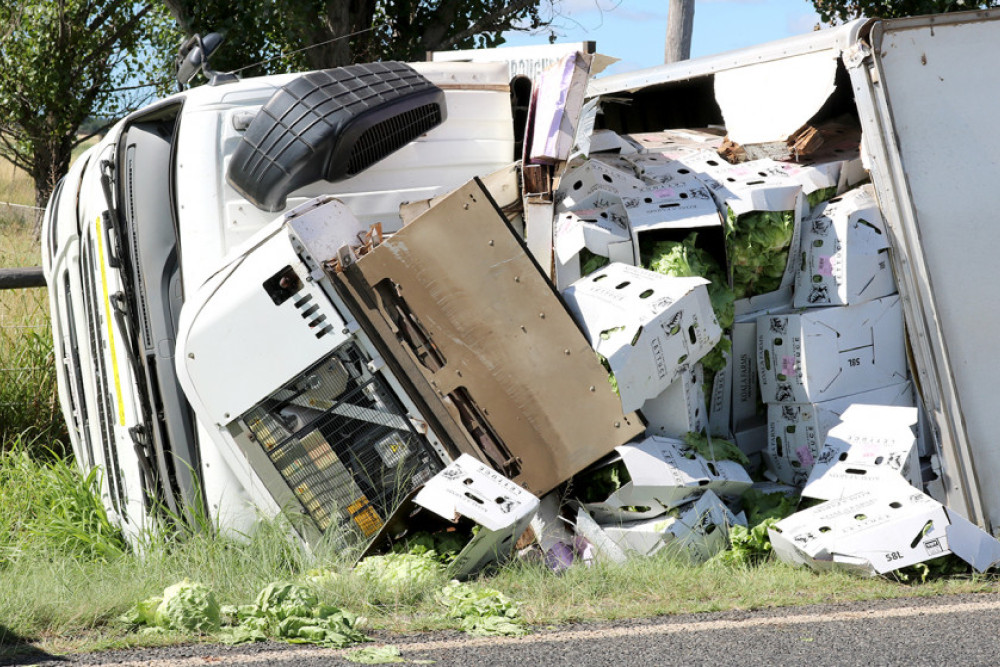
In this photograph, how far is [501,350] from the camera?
465 centimetres

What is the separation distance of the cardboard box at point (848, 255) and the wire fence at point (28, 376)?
166 inches

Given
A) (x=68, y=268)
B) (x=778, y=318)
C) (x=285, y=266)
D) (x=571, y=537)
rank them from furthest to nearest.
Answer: (x=68, y=268) → (x=778, y=318) → (x=571, y=537) → (x=285, y=266)

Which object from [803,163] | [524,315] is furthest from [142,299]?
[803,163]

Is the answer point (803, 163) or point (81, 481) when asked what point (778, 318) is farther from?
point (81, 481)

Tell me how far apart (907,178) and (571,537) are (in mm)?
2154

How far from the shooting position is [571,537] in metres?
4.71

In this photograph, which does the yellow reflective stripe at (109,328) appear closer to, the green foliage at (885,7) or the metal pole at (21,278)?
the metal pole at (21,278)

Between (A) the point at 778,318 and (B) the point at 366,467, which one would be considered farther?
(A) the point at 778,318

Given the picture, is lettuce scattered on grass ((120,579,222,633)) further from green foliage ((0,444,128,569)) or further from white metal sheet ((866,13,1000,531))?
white metal sheet ((866,13,1000,531))

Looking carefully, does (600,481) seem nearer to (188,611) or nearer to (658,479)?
(658,479)

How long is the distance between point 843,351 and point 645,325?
1.11 m

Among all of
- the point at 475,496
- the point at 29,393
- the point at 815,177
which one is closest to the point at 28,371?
the point at 29,393

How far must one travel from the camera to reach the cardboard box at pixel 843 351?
505 centimetres

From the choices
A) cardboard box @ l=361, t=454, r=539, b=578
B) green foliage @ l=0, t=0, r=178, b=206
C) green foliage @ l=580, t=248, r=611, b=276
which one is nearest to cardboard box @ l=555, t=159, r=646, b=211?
green foliage @ l=580, t=248, r=611, b=276
